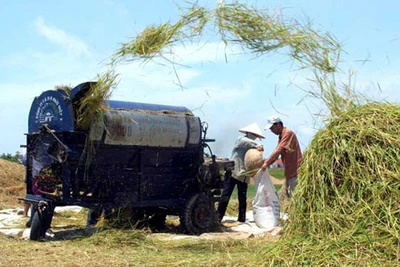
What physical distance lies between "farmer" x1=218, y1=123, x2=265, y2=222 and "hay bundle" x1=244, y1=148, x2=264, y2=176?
0.27 metres

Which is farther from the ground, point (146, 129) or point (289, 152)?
point (146, 129)

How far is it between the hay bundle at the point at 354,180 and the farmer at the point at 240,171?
501 cm

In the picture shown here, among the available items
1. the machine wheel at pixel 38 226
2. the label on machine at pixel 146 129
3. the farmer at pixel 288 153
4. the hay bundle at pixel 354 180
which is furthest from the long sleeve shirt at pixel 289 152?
the machine wheel at pixel 38 226

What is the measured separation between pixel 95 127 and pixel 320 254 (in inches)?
175

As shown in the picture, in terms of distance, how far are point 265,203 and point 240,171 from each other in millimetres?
1039

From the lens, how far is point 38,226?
9.13 metres

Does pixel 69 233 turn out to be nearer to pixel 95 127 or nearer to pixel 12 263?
pixel 95 127

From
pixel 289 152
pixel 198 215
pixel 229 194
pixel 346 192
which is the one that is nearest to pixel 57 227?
pixel 198 215

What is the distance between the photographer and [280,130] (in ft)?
32.0

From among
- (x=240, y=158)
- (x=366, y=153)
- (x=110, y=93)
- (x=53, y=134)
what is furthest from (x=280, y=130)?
(x=366, y=153)

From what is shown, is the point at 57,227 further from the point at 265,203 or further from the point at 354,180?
the point at 354,180

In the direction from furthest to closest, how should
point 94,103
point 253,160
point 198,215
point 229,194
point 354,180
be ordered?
point 229,194 → point 253,160 → point 198,215 → point 94,103 → point 354,180

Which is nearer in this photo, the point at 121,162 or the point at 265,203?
the point at 121,162

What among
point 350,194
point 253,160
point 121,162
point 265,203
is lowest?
point 265,203
